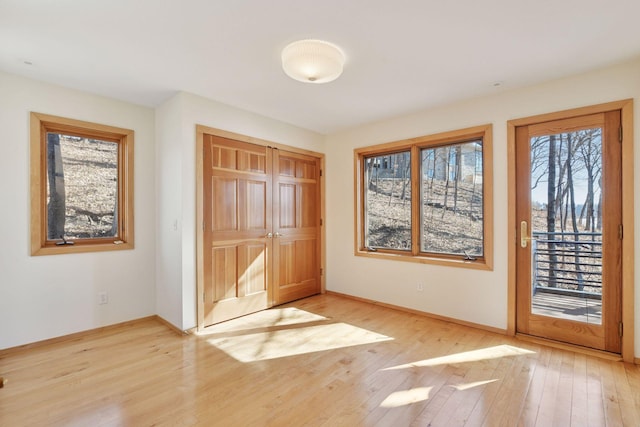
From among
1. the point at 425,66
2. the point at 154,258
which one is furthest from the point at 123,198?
the point at 425,66

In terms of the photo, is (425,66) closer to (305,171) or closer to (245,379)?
(305,171)

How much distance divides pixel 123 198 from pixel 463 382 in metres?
3.72

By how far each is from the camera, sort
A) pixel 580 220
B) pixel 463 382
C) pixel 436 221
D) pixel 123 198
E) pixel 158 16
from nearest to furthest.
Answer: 1. pixel 158 16
2. pixel 463 382
3. pixel 580 220
4. pixel 123 198
5. pixel 436 221

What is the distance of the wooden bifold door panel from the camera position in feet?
10.9

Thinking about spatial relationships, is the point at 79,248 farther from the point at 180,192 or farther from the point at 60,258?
the point at 180,192

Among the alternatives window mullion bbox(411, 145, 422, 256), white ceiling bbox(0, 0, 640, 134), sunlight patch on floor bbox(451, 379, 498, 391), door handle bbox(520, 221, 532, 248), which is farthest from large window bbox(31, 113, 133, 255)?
door handle bbox(520, 221, 532, 248)

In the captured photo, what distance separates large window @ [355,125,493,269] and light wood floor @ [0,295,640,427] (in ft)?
3.22

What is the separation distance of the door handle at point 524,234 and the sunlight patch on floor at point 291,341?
1.63 m

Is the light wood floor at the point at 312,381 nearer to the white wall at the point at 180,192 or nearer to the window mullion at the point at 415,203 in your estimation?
the white wall at the point at 180,192

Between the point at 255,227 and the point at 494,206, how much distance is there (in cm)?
269

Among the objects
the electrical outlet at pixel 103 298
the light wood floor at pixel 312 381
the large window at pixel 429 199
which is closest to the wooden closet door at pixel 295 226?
the large window at pixel 429 199

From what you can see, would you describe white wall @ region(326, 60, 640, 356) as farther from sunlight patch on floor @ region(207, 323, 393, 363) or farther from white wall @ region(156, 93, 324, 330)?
white wall @ region(156, 93, 324, 330)

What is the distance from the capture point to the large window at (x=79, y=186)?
283 centimetres

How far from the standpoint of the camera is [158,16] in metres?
1.91
